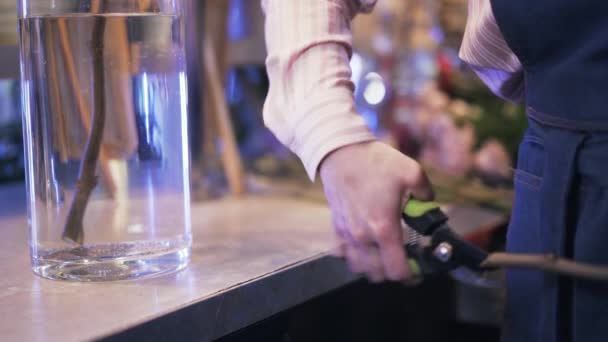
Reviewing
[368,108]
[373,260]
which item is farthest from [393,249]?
[368,108]

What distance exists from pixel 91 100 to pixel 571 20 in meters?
0.42

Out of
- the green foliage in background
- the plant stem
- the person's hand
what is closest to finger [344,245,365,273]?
the person's hand

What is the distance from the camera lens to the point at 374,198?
1.55 feet

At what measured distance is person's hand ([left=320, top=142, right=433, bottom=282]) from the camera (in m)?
0.47

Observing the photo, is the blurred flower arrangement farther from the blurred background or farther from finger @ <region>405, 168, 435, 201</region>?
finger @ <region>405, 168, 435, 201</region>

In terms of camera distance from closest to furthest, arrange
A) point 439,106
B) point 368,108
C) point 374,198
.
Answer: point 374,198 < point 439,106 < point 368,108

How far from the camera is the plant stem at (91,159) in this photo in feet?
2.07

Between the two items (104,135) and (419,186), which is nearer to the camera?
(419,186)

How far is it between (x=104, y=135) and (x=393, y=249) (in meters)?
0.32

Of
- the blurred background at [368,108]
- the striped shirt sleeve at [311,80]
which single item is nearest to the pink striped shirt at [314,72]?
the striped shirt sleeve at [311,80]

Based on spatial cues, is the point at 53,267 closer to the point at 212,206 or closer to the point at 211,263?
the point at 211,263

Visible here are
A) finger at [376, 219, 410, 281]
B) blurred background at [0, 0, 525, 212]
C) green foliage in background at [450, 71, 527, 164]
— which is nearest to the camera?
finger at [376, 219, 410, 281]

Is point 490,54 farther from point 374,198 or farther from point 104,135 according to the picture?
point 104,135

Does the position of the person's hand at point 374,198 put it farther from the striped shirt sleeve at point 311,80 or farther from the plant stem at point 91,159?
the plant stem at point 91,159
